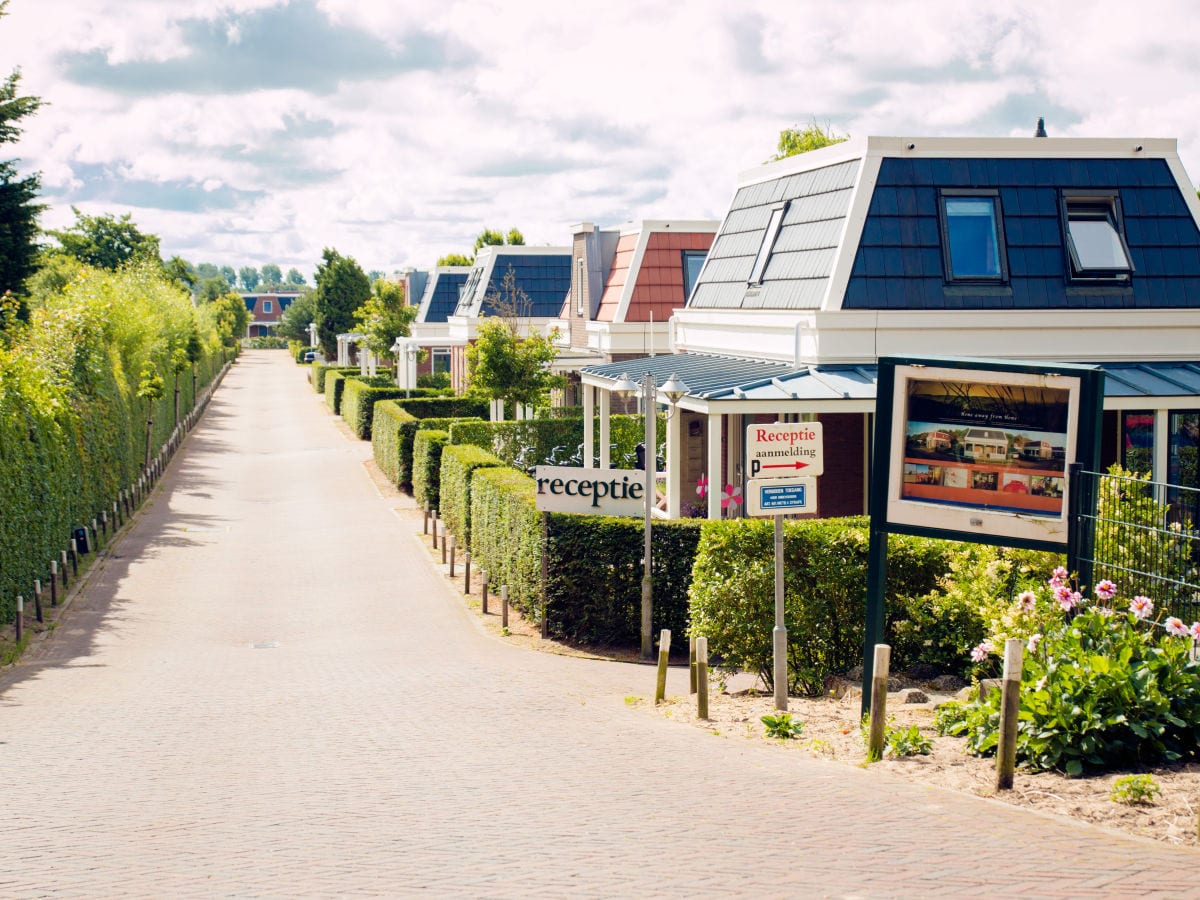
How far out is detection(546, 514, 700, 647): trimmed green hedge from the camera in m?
15.9

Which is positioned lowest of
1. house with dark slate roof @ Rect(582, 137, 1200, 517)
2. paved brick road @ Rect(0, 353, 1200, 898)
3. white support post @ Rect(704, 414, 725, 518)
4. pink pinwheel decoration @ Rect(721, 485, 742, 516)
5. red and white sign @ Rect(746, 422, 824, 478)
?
paved brick road @ Rect(0, 353, 1200, 898)

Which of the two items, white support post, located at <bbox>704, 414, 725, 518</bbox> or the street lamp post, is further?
white support post, located at <bbox>704, 414, 725, 518</bbox>

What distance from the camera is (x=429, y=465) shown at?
29.2 metres

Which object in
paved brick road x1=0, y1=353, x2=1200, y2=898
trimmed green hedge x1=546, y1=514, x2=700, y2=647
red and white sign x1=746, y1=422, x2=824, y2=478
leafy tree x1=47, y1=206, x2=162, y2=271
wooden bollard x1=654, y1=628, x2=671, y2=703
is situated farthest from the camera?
leafy tree x1=47, y1=206, x2=162, y2=271

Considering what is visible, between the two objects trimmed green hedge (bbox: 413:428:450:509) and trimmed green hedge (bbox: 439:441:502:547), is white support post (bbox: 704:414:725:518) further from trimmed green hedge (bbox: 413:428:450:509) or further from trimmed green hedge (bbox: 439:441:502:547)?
trimmed green hedge (bbox: 413:428:450:509)

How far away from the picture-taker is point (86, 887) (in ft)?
20.8

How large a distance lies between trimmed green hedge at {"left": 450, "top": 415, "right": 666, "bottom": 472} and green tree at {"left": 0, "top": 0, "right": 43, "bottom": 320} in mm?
14772

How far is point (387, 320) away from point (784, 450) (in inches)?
2125

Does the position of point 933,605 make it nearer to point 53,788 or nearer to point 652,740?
point 652,740

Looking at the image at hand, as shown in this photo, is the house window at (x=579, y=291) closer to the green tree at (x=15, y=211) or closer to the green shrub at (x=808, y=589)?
the green tree at (x=15, y=211)

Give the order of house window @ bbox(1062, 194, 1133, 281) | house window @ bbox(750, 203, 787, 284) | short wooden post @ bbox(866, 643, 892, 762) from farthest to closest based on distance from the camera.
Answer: house window @ bbox(750, 203, 787, 284)
house window @ bbox(1062, 194, 1133, 281)
short wooden post @ bbox(866, 643, 892, 762)

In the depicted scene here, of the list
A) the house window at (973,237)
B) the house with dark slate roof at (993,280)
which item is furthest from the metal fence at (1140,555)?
the house window at (973,237)

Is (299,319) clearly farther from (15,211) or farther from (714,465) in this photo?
(714,465)

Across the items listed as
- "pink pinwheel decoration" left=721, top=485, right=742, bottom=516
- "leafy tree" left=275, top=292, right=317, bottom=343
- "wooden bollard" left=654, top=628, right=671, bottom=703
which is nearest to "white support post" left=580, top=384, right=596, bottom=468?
"pink pinwheel decoration" left=721, top=485, right=742, bottom=516
